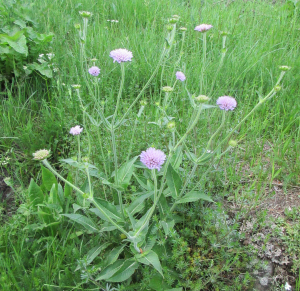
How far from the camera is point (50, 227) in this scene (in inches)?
60.7

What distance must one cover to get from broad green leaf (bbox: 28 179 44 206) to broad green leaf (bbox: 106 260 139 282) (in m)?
0.68

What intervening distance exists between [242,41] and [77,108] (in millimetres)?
1945

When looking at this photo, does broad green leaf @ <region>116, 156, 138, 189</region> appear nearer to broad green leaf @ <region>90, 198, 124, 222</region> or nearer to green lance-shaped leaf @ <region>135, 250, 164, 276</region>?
broad green leaf @ <region>90, 198, 124, 222</region>

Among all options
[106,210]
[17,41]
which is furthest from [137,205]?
[17,41]

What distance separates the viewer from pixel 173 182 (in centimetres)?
142

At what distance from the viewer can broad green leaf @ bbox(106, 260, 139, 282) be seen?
4.11 ft

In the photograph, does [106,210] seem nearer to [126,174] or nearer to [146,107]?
[126,174]

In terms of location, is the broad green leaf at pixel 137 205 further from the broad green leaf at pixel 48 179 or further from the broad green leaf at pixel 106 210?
the broad green leaf at pixel 48 179

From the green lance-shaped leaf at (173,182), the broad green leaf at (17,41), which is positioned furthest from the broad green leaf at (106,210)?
the broad green leaf at (17,41)

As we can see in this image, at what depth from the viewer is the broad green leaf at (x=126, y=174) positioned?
57.2 inches

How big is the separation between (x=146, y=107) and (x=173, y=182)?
1062mm

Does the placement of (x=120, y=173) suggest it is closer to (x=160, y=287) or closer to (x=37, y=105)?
(x=160, y=287)

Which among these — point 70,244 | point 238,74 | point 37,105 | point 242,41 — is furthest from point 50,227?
point 242,41

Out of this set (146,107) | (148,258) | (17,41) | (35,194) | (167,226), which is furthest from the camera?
(17,41)
